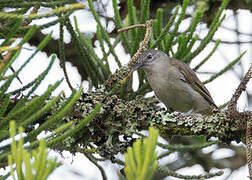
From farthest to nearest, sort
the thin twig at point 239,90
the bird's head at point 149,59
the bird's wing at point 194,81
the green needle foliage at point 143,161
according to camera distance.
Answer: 1. the bird's wing at point 194,81
2. the bird's head at point 149,59
3. the thin twig at point 239,90
4. the green needle foliage at point 143,161

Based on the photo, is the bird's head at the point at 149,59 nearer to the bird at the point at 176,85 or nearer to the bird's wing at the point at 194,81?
the bird at the point at 176,85

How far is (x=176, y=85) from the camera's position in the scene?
5422mm

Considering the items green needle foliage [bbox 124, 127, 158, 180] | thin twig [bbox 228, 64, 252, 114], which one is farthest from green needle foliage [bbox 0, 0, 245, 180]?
thin twig [bbox 228, 64, 252, 114]

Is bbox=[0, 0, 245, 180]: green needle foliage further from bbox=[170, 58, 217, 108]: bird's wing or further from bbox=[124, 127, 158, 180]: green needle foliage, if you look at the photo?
bbox=[170, 58, 217, 108]: bird's wing

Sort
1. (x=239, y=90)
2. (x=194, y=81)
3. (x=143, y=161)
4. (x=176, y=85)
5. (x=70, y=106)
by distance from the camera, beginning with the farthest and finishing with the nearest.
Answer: (x=194, y=81), (x=176, y=85), (x=239, y=90), (x=70, y=106), (x=143, y=161)

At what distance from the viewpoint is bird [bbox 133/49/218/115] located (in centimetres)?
516

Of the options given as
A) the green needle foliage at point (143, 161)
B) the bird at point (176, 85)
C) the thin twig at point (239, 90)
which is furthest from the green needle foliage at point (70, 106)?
the bird at point (176, 85)

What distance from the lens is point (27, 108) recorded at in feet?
5.65

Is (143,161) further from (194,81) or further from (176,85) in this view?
(194,81)

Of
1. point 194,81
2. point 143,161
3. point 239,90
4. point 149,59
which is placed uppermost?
point 143,161

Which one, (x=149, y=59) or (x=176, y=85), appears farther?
Result: (x=176, y=85)

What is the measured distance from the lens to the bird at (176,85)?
5.16 meters

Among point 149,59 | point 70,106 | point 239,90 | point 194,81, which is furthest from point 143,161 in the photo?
point 194,81

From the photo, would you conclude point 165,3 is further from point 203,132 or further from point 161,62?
point 203,132
